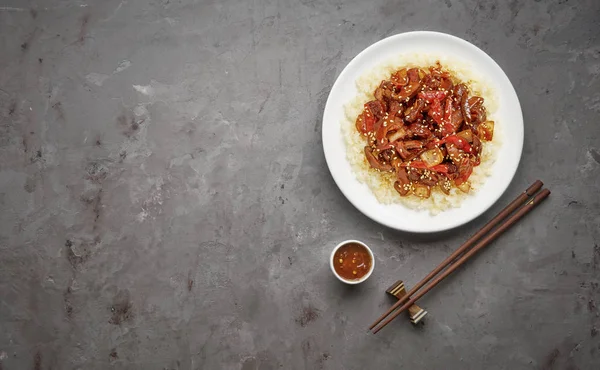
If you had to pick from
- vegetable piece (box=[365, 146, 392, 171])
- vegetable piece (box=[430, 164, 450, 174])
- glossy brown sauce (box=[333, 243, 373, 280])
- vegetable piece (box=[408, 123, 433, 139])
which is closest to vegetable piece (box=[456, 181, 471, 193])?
vegetable piece (box=[430, 164, 450, 174])

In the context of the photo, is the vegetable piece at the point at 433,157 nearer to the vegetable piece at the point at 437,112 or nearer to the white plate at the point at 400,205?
the vegetable piece at the point at 437,112

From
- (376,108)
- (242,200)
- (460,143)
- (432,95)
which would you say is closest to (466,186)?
(460,143)

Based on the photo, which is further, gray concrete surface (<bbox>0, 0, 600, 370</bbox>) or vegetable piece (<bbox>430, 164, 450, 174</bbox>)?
gray concrete surface (<bbox>0, 0, 600, 370</bbox>)

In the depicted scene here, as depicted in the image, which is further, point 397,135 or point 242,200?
point 242,200

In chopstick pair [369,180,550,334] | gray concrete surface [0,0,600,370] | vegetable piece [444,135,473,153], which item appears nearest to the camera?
vegetable piece [444,135,473,153]

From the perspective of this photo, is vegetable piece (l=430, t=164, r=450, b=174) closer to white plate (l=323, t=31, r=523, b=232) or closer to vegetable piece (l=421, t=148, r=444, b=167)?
vegetable piece (l=421, t=148, r=444, b=167)

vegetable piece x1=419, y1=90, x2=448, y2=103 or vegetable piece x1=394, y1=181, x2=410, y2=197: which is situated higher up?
vegetable piece x1=419, y1=90, x2=448, y2=103

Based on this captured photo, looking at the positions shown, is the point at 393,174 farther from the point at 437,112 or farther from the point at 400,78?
the point at 400,78
